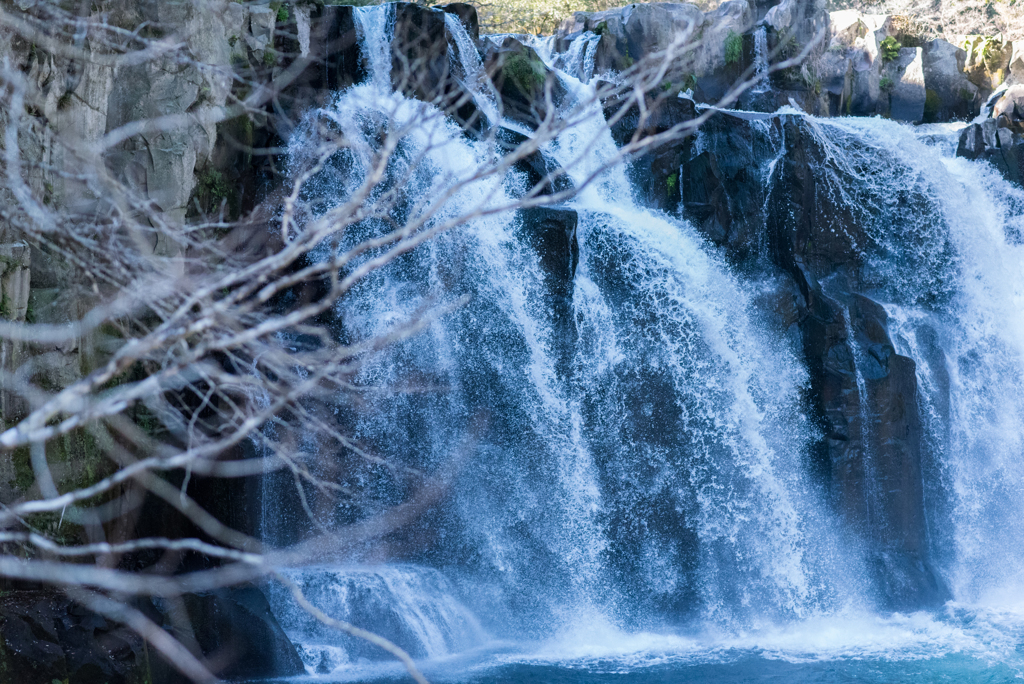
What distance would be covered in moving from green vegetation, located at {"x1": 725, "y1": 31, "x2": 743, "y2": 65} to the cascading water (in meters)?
4.74

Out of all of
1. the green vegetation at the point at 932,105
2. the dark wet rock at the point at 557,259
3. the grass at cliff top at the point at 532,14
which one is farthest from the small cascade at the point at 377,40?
the green vegetation at the point at 932,105

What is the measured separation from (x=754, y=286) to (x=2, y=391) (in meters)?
7.68

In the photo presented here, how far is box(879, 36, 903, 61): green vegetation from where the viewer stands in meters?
16.2

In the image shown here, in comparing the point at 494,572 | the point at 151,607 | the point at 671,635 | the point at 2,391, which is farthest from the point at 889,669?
the point at 2,391

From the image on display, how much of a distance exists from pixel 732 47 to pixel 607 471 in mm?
8131

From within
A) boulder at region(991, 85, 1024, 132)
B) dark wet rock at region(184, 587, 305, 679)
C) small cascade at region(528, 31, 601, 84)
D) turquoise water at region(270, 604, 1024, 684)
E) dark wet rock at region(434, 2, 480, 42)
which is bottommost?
turquoise water at region(270, 604, 1024, 684)

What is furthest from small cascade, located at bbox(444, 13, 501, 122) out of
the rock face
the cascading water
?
the rock face

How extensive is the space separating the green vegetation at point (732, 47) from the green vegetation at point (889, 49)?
310 centimetres

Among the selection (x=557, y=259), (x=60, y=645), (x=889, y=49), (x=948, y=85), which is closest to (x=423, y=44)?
(x=557, y=259)

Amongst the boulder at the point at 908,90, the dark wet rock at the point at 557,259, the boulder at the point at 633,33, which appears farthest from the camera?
the boulder at the point at 908,90

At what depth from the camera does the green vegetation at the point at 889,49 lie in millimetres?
16203

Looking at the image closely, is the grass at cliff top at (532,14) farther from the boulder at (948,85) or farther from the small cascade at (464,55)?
the small cascade at (464,55)

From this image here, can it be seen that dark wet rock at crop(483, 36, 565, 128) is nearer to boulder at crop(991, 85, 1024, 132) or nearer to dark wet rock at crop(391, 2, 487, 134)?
dark wet rock at crop(391, 2, 487, 134)

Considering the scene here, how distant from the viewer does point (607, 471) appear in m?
9.73
